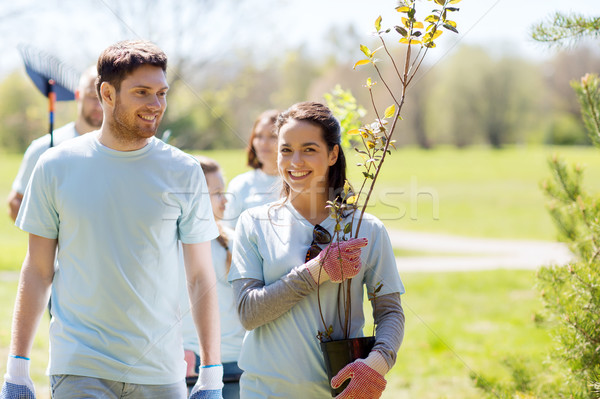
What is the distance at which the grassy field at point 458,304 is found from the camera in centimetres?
508

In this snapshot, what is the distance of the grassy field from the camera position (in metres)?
5.08

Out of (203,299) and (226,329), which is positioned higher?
(203,299)

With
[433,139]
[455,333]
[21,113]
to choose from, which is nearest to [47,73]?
[455,333]

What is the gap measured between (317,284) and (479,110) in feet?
147

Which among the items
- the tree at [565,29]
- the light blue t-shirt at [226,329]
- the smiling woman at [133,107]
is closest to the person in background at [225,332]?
the light blue t-shirt at [226,329]

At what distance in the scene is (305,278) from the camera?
2.20 m

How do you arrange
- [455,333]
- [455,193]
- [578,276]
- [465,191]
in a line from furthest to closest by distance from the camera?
[465,191], [455,193], [455,333], [578,276]

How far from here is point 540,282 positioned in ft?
9.80

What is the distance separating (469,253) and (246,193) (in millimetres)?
9669

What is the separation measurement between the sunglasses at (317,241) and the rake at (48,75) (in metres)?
2.08

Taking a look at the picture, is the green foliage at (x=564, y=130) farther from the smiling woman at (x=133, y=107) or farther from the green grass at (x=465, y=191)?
the smiling woman at (x=133, y=107)

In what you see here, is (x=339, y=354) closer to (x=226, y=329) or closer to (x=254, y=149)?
(x=226, y=329)

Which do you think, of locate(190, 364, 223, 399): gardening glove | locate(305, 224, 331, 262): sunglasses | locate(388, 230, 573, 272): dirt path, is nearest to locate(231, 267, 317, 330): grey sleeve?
locate(305, 224, 331, 262): sunglasses

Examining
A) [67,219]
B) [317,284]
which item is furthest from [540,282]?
[67,219]
